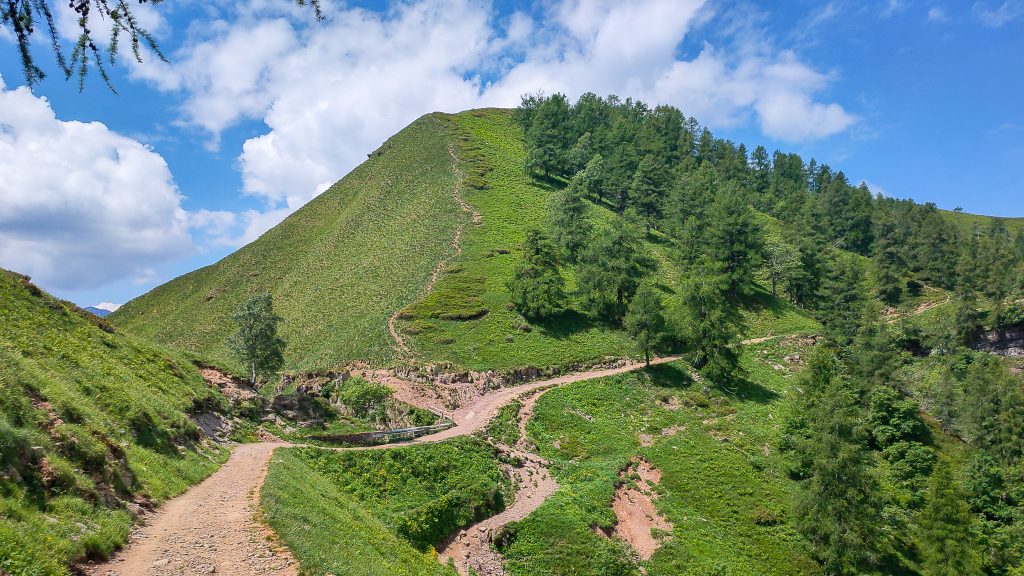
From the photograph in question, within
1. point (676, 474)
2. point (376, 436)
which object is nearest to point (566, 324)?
point (676, 474)

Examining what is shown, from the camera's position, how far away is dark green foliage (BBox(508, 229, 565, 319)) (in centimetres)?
5825

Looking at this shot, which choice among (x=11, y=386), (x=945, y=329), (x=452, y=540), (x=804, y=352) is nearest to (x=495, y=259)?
(x=804, y=352)

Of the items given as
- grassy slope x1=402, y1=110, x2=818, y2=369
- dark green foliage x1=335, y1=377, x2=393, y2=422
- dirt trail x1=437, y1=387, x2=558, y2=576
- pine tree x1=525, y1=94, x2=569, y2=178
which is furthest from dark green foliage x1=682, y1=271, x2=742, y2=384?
pine tree x1=525, y1=94, x2=569, y2=178

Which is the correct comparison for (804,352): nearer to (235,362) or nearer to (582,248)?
(582,248)

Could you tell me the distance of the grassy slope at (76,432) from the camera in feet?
32.0

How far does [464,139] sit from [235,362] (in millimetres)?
93486

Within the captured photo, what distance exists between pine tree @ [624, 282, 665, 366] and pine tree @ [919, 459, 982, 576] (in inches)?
1013

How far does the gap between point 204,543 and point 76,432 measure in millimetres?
5900

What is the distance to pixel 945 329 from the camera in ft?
234

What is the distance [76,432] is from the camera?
13.8 m

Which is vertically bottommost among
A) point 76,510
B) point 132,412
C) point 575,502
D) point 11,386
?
point 575,502

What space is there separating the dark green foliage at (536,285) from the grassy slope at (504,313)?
1.72 m

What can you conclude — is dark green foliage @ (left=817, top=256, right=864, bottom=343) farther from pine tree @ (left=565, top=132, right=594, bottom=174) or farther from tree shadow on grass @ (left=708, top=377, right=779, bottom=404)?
pine tree @ (left=565, top=132, right=594, bottom=174)

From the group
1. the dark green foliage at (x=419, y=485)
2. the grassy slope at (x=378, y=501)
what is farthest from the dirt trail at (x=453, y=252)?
the dark green foliage at (x=419, y=485)
